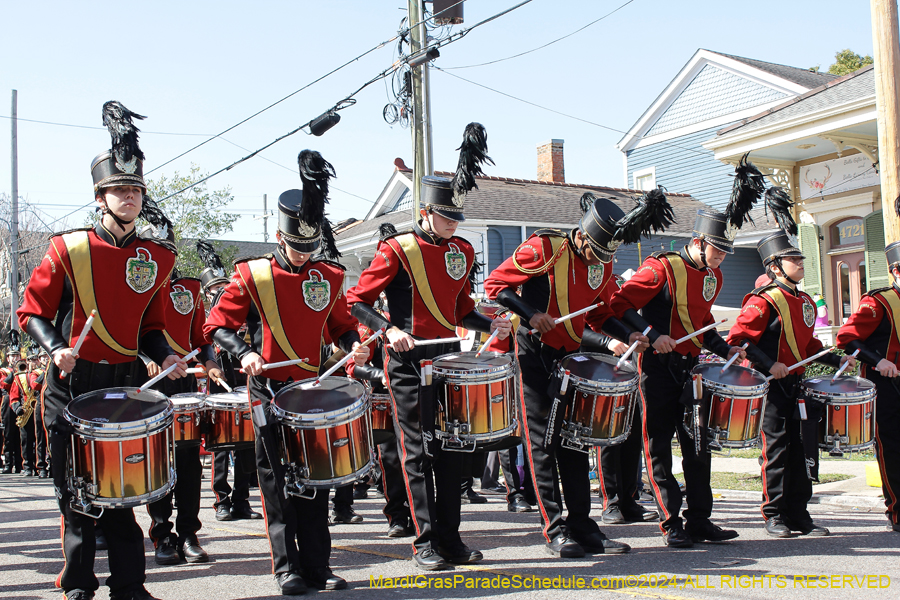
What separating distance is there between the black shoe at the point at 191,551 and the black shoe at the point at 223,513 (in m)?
2.01

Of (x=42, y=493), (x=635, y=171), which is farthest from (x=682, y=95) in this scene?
(x=42, y=493)

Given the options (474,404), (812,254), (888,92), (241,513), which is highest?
Answer: (888,92)

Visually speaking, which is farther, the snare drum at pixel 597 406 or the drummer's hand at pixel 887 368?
the drummer's hand at pixel 887 368

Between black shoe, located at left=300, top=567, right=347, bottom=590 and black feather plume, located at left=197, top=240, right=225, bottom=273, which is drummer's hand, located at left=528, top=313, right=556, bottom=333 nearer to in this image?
black shoe, located at left=300, top=567, right=347, bottom=590

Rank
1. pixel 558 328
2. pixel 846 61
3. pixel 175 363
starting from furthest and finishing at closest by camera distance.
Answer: pixel 846 61 → pixel 558 328 → pixel 175 363

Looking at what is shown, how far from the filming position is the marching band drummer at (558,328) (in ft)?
19.1

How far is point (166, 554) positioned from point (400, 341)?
2283 millimetres

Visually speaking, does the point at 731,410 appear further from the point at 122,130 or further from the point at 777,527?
the point at 122,130

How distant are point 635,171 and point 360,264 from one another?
28.0ft

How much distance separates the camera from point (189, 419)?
21.2ft

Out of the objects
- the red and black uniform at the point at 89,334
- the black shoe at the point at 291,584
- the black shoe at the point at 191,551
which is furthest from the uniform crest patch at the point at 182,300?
the black shoe at the point at 291,584

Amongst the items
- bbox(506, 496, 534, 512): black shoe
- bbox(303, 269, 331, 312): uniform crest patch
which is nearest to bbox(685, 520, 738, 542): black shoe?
bbox(506, 496, 534, 512): black shoe

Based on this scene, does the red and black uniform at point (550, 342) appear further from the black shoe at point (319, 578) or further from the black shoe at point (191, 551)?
the black shoe at point (191, 551)

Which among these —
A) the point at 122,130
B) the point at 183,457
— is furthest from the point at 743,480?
the point at 122,130
